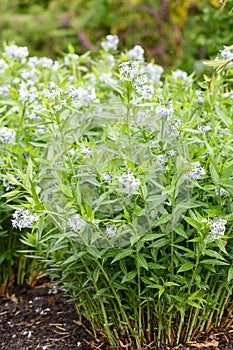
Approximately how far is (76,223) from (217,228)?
56 cm

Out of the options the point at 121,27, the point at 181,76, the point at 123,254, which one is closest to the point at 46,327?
the point at 123,254

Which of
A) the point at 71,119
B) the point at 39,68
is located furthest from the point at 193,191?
the point at 39,68

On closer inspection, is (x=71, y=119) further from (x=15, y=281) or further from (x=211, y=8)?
(x=211, y=8)

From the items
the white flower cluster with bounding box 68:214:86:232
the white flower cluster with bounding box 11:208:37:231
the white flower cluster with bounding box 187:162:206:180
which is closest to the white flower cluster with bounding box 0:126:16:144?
the white flower cluster with bounding box 11:208:37:231

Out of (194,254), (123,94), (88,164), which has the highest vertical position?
(123,94)

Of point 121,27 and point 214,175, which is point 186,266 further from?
point 121,27

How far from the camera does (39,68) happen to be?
4387mm

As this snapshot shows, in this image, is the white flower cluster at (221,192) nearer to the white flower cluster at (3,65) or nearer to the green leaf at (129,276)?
the green leaf at (129,276)

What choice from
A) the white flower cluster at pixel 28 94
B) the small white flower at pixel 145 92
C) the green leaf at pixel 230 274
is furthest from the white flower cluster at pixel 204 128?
the white flower cluster at pixel 28 94

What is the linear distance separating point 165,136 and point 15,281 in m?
1.66

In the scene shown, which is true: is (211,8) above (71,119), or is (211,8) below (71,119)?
below

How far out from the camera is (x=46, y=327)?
11.0 feet

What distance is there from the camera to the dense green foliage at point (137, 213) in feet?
8.41

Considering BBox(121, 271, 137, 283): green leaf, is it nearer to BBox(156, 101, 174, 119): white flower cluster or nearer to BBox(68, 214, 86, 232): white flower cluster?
BBox(68, 214, 86, 232): white flower cluster
